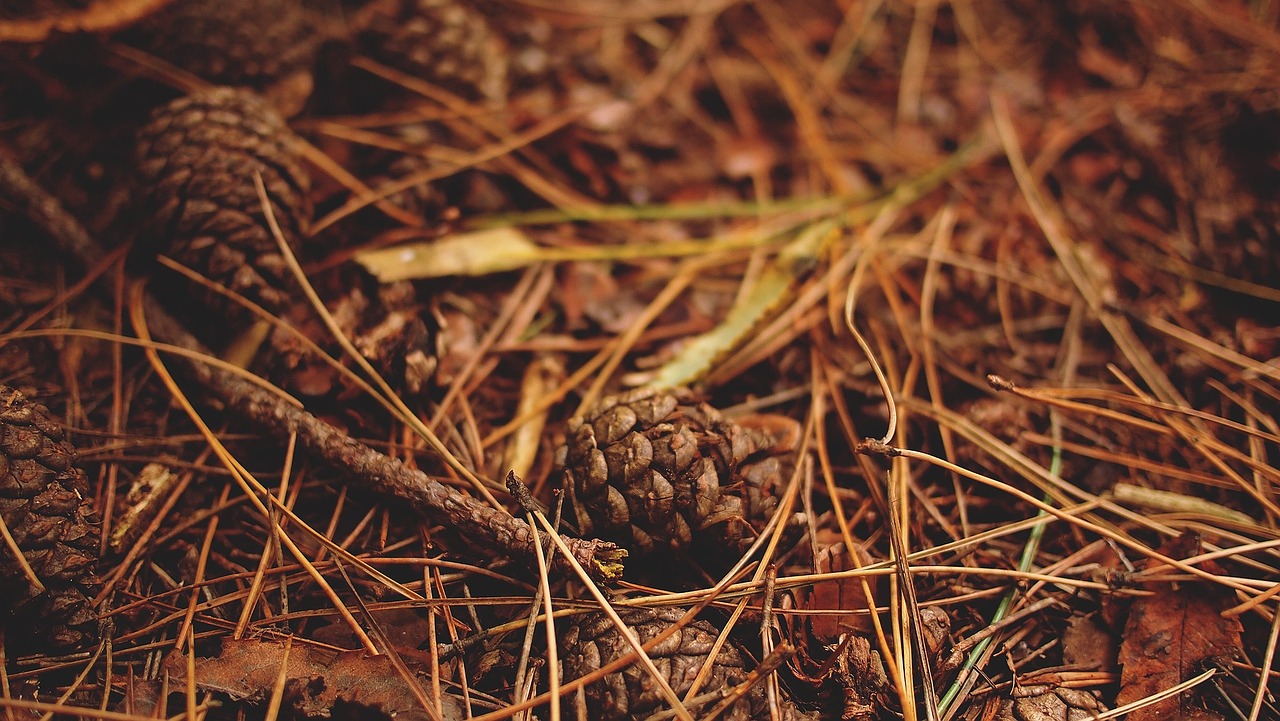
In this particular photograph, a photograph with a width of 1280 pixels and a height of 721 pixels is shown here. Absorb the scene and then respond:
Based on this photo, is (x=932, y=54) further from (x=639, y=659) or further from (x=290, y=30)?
(x=639, y=659)

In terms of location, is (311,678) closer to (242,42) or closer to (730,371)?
(730,371)

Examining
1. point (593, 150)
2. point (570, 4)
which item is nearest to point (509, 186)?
point (593, 150)

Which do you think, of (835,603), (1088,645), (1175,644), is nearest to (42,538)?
(835,603)

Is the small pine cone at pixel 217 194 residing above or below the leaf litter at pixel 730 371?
above

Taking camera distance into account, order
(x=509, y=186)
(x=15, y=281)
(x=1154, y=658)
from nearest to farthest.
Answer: (x=1154, y=658)
(x=15, y=281)
(x=509, y=186)

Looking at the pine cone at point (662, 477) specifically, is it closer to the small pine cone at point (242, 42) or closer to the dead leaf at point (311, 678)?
the dead leaf at point (311, 678)

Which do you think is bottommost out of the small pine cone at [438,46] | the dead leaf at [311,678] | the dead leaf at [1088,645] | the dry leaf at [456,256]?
the dead leaf at [1088,645]

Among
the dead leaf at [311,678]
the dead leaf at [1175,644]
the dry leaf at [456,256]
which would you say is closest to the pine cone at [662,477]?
the dead leaf at [311,678]
